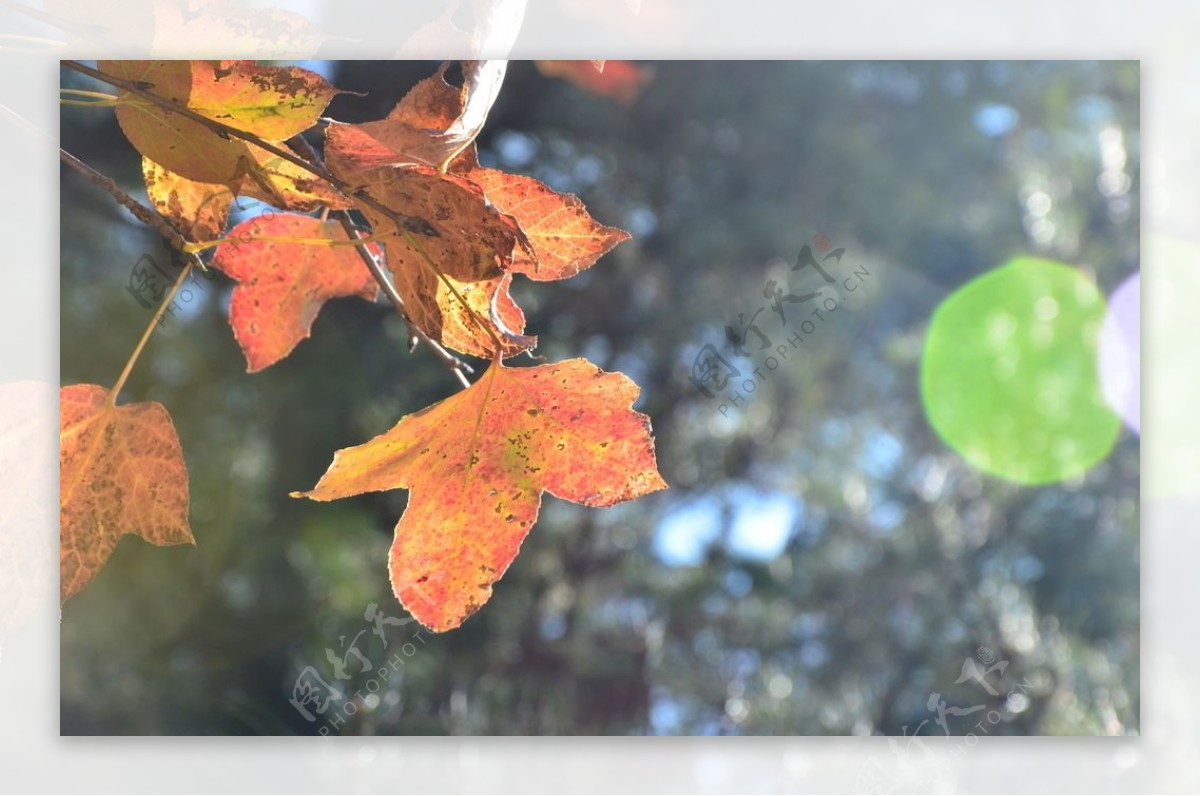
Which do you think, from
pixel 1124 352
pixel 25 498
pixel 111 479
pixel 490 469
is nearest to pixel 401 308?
pixel 490 469

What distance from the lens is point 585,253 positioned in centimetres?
46

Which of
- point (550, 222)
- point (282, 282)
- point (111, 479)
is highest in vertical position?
point (550, 222)

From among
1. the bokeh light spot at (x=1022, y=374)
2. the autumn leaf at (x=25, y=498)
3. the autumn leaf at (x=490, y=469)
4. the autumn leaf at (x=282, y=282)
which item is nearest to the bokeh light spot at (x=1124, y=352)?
the bokeh light spot at (x=1022, y=374)

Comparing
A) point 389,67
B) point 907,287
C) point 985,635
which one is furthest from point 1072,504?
point 389,67

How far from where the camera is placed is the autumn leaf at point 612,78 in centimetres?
108

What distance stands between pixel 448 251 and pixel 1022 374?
0.83m

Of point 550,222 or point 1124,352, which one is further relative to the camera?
point 1124,352

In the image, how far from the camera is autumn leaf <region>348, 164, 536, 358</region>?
361mm

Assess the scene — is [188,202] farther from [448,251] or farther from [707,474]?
[707,474]

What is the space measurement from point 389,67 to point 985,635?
2.66ft

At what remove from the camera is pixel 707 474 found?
4.40 ft

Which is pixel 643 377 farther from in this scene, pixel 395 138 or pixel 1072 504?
pixel 395 138

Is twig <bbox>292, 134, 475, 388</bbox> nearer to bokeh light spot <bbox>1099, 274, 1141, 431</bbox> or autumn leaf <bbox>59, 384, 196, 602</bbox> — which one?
autumn leaf <bbox>59, 384, 196, 602</bbox>

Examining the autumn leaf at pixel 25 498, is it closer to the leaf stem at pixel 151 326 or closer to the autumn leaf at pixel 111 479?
the autumn leaf at pixel 111 479
